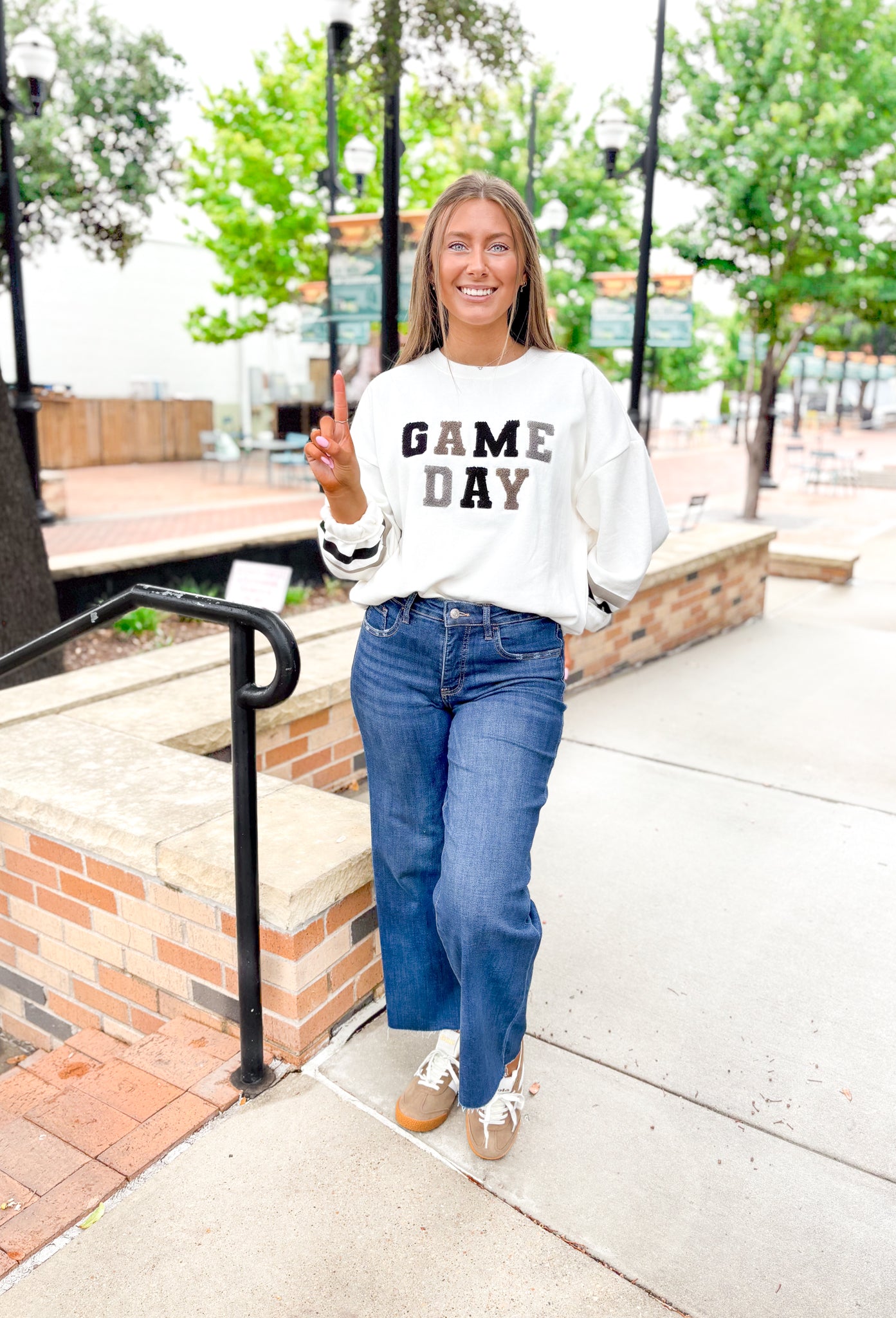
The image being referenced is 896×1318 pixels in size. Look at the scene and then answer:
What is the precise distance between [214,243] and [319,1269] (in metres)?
19.2

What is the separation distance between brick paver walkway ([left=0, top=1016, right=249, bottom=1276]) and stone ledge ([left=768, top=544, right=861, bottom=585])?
277 inches

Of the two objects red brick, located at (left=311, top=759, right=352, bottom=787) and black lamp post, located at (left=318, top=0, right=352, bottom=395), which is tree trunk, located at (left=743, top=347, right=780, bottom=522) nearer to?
black lamp post, located at (left=318, top=0, right=352, bottom=395)

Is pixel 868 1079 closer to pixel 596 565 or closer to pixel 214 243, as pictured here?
pixel 596 565

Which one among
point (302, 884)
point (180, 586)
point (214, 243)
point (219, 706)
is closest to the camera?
point (302, 884)

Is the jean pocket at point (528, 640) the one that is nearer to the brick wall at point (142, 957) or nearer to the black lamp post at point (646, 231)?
the brick wall at point (142, 957)

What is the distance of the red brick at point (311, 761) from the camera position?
138 inches

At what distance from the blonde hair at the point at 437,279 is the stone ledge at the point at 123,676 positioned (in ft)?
5.36

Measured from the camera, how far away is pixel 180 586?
586 centimetres

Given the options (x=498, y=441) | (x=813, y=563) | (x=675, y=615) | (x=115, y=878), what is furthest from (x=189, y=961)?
(x=813, y=563)

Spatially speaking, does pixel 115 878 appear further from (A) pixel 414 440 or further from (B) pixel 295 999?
(A) pixel 414 440

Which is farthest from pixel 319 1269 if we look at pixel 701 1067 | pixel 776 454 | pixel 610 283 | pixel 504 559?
pixel 776 454

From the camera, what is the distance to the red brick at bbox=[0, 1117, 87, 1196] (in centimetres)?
194

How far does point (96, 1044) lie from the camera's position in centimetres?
250

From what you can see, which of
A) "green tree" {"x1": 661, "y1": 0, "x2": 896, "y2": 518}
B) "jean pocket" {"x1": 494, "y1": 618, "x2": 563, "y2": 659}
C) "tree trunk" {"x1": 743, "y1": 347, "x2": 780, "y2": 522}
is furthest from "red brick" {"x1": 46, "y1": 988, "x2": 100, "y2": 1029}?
"tree trunk" {"x1": 743, "y1": 347, "x2": 780, "y2": 522}
